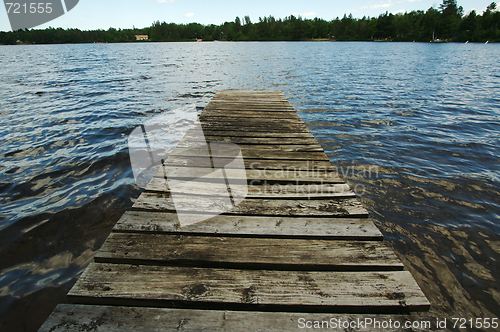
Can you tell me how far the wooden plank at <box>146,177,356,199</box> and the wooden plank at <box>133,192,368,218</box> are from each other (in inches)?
2.9

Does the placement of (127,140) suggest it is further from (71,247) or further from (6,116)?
(6,116)

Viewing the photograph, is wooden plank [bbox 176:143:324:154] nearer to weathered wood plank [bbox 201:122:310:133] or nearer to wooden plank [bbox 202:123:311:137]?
wooden plank [bbox 202:123:311:137]

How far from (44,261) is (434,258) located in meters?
4.39

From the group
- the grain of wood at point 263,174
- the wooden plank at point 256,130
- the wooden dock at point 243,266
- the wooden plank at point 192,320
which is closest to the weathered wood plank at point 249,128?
the wooden plank at point 256,130

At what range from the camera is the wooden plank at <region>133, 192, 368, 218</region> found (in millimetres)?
2232

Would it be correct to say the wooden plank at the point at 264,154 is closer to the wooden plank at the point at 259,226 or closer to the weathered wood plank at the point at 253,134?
the weathered wood plank at the point at 253,134

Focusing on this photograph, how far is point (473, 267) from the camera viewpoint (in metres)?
2.54

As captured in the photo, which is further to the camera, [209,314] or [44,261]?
[44,261]

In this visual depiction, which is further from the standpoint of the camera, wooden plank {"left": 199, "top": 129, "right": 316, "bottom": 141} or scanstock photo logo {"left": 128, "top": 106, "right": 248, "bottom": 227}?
wooden plank {"left": 199, "top": 129, "right": 316, "bottom": 141}

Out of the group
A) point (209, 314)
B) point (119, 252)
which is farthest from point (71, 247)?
point (209, 314)

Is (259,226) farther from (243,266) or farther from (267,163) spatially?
(267,163)

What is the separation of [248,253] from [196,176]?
1.35 m

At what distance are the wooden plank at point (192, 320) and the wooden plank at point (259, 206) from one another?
933 millimetres

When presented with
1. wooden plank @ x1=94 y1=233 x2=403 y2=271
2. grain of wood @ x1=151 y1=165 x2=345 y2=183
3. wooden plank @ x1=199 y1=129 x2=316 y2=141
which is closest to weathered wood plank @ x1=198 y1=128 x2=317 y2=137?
wooden plank @ x1=199 y1=129 x2=316 y2=141
